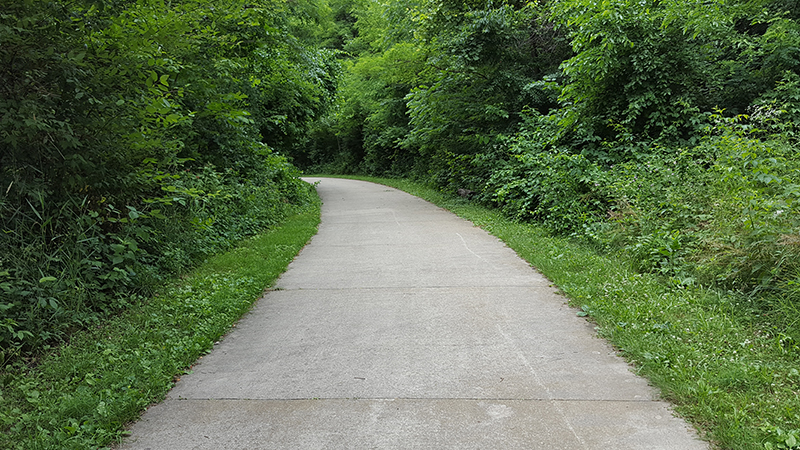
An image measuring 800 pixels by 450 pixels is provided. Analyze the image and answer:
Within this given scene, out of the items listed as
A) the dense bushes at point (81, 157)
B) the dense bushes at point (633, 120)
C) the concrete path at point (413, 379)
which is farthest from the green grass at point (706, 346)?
the dense bushes at point (81, 157)

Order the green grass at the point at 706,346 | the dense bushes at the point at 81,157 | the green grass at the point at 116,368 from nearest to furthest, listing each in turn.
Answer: the green grass at the point at 706,346 → the green grass at the point at 116,368 → the dense bushes at the point at 81,157

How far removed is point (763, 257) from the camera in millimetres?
5270

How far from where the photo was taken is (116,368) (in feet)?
13.9

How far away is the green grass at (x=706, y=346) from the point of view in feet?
10.6

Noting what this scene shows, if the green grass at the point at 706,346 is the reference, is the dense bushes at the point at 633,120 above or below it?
above

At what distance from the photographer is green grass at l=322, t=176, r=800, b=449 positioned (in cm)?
324

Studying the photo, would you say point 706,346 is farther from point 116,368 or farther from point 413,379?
point 116,368

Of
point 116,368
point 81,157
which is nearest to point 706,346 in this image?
point 116,368

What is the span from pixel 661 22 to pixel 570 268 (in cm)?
712

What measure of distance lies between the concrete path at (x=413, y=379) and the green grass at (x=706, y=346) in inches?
7.4

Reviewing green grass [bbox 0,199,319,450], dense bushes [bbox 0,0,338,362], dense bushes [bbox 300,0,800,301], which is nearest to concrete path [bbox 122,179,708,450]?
green grass [bbox 0,199,319,450]

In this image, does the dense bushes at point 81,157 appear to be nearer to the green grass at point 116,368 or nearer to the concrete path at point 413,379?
the green grass at point 116,368

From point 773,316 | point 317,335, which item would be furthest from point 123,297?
point 773,316

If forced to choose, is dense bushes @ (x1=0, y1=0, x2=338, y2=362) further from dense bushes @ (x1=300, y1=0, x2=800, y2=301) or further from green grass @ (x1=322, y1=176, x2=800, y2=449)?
dense bushes @ (x1=300, y1=0, x2=800, y2=301)
